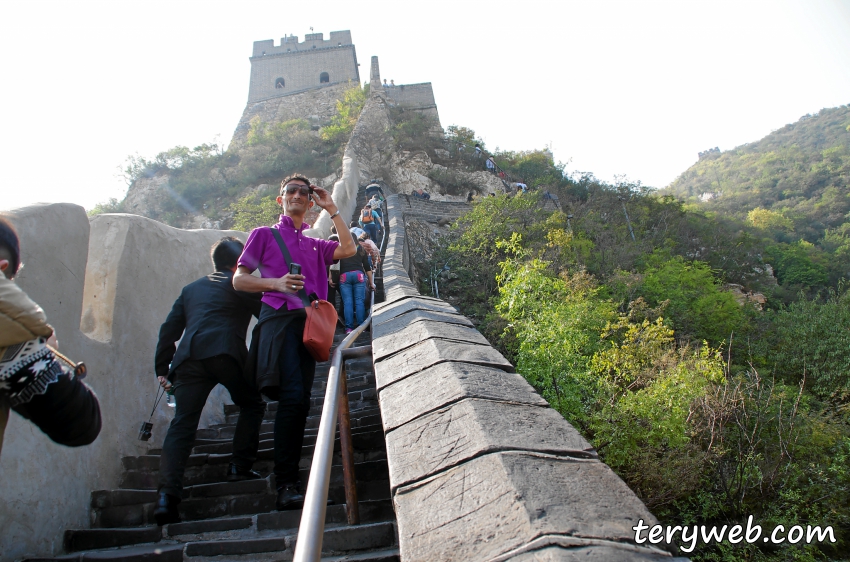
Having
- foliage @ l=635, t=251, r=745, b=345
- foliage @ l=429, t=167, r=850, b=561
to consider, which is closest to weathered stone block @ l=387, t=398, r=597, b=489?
foliage @ l=429, t=167, r=850, b=561

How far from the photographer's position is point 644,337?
6957mm

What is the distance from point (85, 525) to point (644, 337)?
6.23 m

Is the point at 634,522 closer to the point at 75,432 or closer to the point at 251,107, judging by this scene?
the point at 75,432

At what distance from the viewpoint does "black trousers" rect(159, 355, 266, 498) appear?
2987 millimetres

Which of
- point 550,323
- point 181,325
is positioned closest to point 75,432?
point 181,325

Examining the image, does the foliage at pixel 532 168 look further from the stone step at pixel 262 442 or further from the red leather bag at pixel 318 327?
the red leather bag at pixel 318 327

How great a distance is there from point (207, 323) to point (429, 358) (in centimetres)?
167

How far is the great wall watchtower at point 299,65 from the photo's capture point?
144ft

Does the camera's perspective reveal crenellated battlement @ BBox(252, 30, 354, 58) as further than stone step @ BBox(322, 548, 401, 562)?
Yes

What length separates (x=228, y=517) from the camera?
2.94m

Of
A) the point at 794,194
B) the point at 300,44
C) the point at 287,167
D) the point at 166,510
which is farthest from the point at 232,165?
the point at 794,194

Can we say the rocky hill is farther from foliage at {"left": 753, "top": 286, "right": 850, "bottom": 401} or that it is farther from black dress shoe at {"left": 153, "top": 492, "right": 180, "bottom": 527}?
black dress shoe at {"left": 153, "top": 492, "right": 180, "bottom": 527}

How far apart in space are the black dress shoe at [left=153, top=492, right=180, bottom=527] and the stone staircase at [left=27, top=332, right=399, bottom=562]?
0.22 ft

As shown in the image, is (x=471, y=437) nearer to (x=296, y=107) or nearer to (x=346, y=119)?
(x=346, y=119)
